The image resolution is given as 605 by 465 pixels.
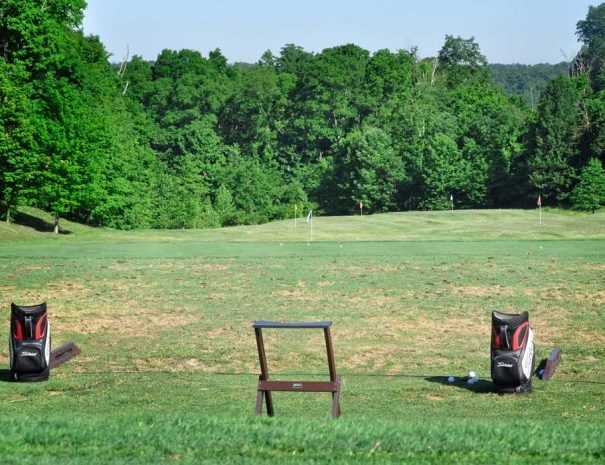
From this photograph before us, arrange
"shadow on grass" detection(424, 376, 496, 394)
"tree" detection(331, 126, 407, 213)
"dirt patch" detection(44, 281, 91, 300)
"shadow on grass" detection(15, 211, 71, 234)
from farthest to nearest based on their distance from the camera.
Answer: "tree" detection(331, 126, 407, 213) < "shadow on grass" detection(15, 211, 71, 234) < "dirt patch" detection(44, 281, 91, 300) < "shadow on grass" detection(424, 376, 496, 394)

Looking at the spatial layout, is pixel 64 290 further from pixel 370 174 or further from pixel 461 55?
pixel 461 55

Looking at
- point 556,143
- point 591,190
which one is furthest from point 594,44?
point 591,190

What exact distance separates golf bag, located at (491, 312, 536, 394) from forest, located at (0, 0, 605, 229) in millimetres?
38605

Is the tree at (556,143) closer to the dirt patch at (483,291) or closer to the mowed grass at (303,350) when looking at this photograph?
the mowed grass at (303,350)

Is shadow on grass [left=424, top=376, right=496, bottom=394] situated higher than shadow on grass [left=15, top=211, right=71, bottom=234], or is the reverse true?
shadow on grass [left=15, top=211, right=71, bottom=234]

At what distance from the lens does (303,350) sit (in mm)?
19016

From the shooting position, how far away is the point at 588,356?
18.1 m

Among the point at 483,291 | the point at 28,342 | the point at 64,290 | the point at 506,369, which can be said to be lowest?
the point at 483,291

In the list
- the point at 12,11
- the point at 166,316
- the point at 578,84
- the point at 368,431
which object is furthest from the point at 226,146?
the point at 368,431

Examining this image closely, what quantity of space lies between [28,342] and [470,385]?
6607 millimetres

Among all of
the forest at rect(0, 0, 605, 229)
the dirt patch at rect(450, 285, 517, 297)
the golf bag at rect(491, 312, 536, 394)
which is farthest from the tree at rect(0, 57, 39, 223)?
the golf bag at rect(491, 312, 536, 394)

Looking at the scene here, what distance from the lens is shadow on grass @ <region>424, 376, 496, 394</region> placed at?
48.3 ft

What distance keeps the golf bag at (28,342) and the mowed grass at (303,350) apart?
313mm

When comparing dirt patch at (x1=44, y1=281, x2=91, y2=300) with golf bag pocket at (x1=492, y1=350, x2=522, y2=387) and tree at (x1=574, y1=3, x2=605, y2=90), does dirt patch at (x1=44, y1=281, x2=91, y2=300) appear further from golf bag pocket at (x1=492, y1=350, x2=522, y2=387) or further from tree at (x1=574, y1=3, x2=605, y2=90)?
tree at (x1=574, y1=3, x2=605, y2=90)
